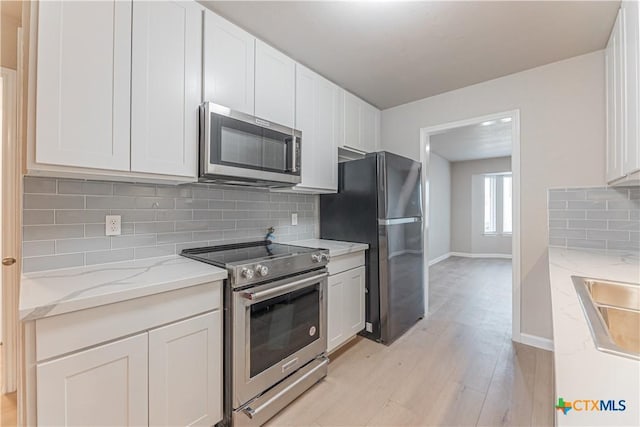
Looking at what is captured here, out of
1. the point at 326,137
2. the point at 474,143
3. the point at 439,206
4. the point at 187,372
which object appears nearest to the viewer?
the point at 187,372

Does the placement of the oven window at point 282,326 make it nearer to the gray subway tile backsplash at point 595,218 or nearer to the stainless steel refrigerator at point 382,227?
the stainless steel refrigerator at point 382,227

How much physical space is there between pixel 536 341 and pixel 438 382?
3.83 feet

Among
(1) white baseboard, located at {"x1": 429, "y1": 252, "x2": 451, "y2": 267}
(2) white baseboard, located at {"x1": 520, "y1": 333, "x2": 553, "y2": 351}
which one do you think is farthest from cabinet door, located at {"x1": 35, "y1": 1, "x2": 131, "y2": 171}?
(1) white baseboard, located at {"x1": 429, "y1": 252, "x2": 451, "y2": 267}

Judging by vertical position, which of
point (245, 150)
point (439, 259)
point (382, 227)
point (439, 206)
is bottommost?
point (439, 259)

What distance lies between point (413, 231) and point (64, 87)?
8.99 ft

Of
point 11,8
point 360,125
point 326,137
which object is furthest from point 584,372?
point 11,8

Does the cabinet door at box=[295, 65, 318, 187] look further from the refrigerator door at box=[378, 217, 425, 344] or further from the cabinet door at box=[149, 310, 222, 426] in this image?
the cabinet door at box=[149, 310, 222, 426]

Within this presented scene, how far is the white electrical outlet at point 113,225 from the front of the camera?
1.59 meters

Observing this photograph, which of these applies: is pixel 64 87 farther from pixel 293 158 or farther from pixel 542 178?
pixel 542 178

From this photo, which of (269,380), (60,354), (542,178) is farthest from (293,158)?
(542,178)

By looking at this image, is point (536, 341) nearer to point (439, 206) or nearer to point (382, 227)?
point (382, 227)

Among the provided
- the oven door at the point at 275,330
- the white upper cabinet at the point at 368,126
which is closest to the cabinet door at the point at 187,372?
the oven door at the point at 275,330

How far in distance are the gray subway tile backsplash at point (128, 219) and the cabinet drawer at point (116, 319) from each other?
0.59 meters

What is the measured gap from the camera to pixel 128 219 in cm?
167
